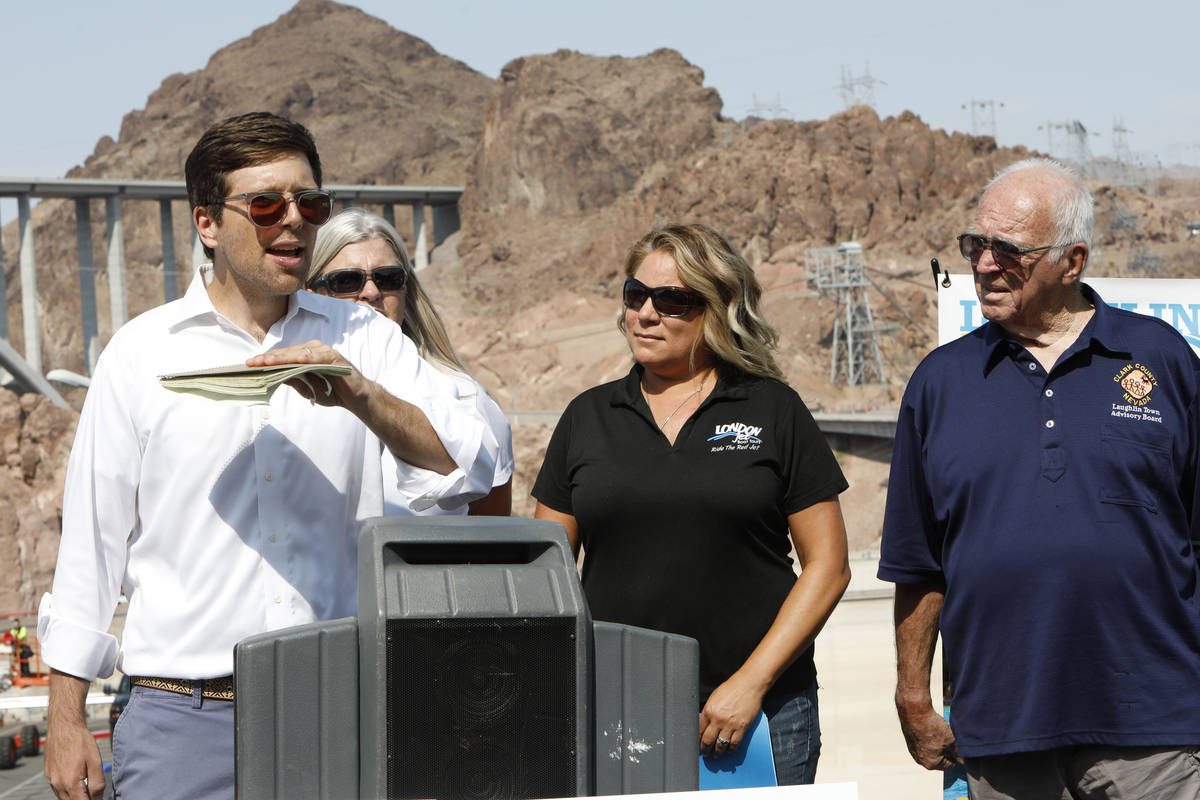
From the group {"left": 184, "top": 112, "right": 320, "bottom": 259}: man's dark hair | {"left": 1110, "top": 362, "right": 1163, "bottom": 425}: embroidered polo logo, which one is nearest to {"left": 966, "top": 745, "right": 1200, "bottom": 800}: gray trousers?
{"left": 1110, "top": 362, "right": 1163, "bottom": 425}: embroidered polo logo

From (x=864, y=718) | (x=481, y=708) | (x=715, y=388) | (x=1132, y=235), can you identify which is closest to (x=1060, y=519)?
(x=715, y=388)

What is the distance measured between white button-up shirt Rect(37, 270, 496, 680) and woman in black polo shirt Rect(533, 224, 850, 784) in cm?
79

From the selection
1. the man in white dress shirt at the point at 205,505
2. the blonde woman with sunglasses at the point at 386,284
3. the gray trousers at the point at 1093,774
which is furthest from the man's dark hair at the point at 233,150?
the gray trousers at the point at 1093,774

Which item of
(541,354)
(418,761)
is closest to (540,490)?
(418,761)

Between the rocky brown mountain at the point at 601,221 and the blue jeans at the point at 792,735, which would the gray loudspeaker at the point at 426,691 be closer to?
the blue jeans at the point at 792,735

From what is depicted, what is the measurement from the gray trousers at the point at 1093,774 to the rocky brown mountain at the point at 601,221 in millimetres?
39528

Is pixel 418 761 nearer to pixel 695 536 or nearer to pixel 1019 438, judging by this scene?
pixel 695 536

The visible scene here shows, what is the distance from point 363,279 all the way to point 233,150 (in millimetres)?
1207

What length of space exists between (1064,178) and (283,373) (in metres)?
1.85

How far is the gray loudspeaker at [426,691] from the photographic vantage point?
6.63 feet

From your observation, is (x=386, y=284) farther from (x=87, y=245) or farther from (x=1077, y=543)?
(x=87, y=245)

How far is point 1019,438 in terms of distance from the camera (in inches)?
114

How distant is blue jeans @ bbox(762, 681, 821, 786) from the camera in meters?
3.21

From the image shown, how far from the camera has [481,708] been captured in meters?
2.06
